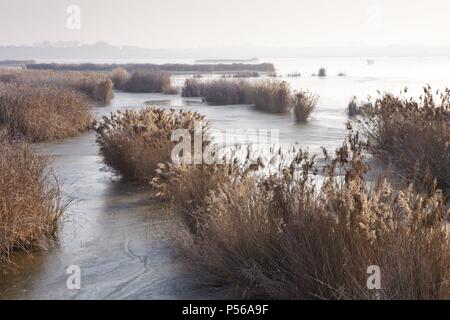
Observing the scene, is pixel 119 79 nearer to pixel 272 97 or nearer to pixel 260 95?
pixel 260 95

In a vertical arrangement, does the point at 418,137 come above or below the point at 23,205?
above

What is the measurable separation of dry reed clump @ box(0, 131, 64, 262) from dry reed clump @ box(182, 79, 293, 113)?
16.4 m

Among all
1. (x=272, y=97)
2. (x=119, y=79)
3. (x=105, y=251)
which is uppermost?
(x=119, y=79)

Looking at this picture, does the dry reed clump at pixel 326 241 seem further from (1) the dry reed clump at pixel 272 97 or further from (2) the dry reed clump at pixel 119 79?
(2) the dry reed clump at pixel 119 79

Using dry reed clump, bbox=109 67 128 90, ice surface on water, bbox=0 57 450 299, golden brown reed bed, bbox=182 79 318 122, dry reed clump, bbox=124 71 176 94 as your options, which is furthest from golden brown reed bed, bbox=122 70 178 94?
ice surface on water, bbox=0 57 450 299

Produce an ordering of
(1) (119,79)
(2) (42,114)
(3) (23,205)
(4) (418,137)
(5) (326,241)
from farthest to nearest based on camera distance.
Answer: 1. (1) (119,79)
2. (2) (42,114)
3. (4) (418,137)
4. (3) (23,205)
5. (5) (326,241)

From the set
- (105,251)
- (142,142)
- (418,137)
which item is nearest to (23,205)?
(105,251)

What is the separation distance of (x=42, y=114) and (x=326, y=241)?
12.1 meters

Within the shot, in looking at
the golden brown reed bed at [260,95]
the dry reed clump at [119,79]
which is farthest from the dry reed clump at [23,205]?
the dry reed clump at [119,79]

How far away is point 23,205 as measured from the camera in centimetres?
607

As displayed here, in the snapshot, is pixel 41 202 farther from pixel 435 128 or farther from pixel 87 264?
pixel 435 128

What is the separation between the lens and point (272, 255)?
4.82 meters

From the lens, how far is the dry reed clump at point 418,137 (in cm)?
876
